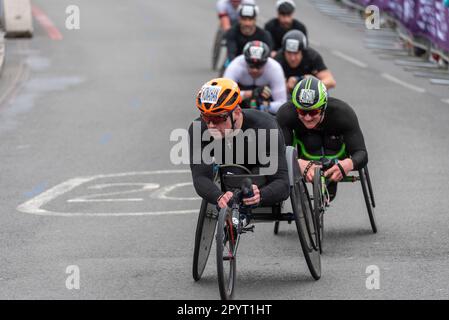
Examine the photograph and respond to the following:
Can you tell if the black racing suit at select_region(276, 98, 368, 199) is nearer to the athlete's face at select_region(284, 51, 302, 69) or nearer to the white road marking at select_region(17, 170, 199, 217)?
the white road marking at select_region(17, 170, 199, 217)

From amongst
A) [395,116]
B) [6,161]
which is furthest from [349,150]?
[395,116]

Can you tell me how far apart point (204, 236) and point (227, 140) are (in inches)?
30.1

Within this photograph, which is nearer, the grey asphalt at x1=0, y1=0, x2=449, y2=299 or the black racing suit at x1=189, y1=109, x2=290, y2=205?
the black racing suit at x1=189, y1=109, x2=290, y2=205

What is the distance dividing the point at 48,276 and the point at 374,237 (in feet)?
10.1

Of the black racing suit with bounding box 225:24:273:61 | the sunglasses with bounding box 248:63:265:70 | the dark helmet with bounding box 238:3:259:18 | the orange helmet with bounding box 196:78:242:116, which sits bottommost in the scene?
the black racing suit with bounding box 225:24:273:61

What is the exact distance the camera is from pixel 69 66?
1052 inches

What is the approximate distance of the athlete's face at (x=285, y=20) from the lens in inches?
720

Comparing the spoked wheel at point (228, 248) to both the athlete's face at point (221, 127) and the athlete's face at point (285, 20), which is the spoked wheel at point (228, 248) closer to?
the athlete's face at point (221, 127)

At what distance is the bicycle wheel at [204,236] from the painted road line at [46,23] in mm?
23296

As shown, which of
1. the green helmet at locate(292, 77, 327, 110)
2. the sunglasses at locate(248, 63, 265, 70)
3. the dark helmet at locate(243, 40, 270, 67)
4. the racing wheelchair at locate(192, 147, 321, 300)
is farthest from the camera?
the sunglasses at locate(248, 63, 265, 70)

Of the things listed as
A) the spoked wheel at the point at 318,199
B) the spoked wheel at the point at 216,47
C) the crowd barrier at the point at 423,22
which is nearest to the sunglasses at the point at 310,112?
the spoked wheel at the point at 318,199

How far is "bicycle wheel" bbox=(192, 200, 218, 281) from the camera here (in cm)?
882

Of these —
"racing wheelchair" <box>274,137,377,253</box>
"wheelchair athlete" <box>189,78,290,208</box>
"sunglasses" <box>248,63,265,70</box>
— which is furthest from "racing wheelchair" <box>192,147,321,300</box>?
"sunglasses" <box>248,63,265,70</box>

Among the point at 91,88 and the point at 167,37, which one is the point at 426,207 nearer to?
the point at 91,88
